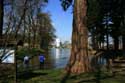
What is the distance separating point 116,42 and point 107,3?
1297 centimetres

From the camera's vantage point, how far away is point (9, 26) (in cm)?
819

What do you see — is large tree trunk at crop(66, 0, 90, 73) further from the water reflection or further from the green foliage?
the green foliage

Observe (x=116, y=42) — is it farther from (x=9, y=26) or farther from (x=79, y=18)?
(x=9, y=26)

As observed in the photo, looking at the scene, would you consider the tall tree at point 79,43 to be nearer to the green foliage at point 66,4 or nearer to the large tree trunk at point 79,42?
the large tree trunk at point 79,42

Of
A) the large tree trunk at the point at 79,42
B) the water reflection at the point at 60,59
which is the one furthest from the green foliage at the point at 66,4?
the large tree trunk at the point at 79,42

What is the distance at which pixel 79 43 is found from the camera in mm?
21703

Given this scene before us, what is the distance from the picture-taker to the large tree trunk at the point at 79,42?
2109 centimetres

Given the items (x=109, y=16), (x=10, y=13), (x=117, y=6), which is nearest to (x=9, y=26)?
(x=10, y=13)

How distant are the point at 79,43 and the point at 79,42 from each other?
Result: 0.06 meters

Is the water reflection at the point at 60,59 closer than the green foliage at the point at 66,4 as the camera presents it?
Yes

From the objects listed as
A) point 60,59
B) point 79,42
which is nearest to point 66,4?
point 60,59

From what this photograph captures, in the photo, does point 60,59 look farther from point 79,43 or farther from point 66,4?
point 79,43

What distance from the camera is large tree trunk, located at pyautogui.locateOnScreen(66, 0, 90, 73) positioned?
2109 centimetres

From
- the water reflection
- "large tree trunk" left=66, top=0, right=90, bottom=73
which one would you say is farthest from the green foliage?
"large tree trunk" left=66, top=0, right=90, bottom=73
